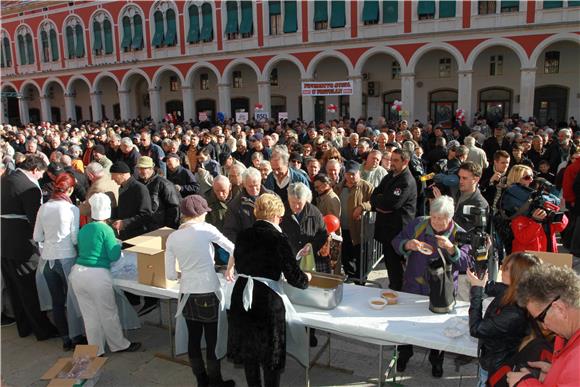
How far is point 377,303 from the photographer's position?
3766 mm

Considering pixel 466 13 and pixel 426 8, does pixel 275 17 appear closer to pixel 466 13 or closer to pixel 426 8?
pixel 426 8

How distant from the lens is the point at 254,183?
488 centimetres

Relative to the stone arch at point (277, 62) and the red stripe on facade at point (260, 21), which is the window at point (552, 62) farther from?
the red stripe on facade at point (260, 21)

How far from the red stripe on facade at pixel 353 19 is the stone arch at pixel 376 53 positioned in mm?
1182

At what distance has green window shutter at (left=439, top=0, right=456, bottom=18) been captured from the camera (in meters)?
21.1

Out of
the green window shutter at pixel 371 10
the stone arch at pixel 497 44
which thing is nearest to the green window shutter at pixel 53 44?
the green window shutter at pixel 371 10

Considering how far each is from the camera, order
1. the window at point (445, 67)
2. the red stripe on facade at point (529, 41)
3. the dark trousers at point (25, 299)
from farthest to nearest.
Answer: the window at point (445, 67)
the red stripe on facade at point (529, 41)
the dark trousers at point (25, 299)

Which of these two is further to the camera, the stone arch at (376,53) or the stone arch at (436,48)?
the stone arch at (376,53)

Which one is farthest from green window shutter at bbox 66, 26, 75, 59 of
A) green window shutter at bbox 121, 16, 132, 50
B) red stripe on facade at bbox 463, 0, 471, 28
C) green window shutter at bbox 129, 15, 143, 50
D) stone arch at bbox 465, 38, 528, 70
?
stone arch at bbox 465, 38, 528, 70

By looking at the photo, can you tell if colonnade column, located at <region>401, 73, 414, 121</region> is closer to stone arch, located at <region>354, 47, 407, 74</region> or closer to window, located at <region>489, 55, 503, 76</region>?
stone arch, located at <region>354, 47, 407, 74</region>

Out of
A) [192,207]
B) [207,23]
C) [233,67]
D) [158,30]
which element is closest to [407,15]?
[233,67]

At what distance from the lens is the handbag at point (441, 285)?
346 centimetres

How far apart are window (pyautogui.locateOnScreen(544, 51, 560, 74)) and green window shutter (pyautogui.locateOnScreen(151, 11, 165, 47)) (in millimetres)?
21526

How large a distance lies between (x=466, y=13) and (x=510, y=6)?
1.85 m
